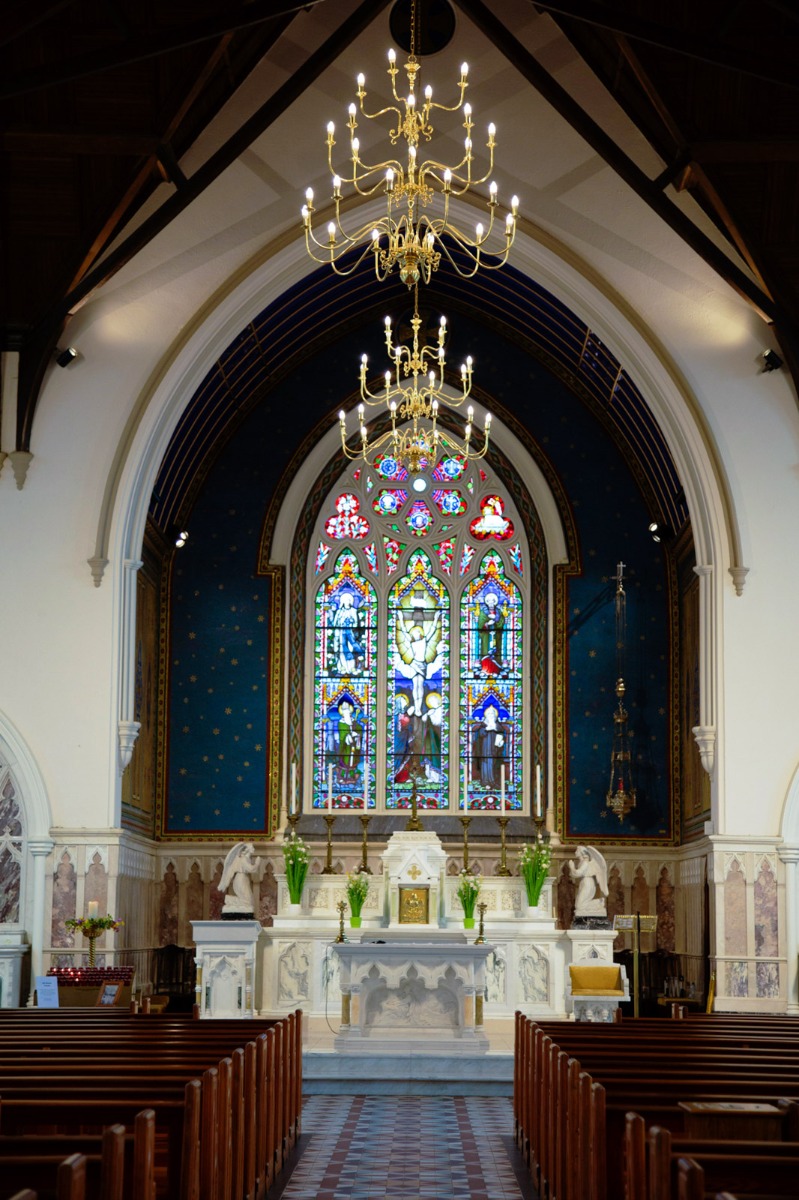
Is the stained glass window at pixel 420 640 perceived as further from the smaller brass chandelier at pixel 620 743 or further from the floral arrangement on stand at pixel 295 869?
the floral arrangement on stand at pixel 295 869

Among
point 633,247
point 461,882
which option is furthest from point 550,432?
point 461,882

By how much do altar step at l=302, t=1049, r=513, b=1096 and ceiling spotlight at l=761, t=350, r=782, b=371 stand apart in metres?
7.40

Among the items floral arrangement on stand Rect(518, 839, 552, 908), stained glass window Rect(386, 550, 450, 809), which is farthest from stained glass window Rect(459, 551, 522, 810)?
floral arrangement on stand Rect(518, 839, 552, 908)

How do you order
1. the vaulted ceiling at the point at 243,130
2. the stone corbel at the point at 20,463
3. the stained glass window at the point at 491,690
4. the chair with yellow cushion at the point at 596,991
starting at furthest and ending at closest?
the stained glass window at the point at 491,690, the stone corbel at the point at 20,463, the chair with yellow cushion at the point at 596,991, the vaulted ceiling at the point at 243,130

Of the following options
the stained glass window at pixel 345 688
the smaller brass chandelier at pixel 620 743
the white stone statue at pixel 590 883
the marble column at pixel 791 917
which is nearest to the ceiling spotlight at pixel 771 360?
the smaller brass chandelier at pixel 620 743

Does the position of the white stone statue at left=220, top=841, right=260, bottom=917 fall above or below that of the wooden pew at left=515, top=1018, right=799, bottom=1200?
above

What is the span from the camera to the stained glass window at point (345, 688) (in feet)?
67.4

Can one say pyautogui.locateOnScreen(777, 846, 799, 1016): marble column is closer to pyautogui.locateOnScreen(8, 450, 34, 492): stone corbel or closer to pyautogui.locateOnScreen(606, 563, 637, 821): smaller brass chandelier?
pyautogui.locateOnScreen(606, 563, 637, 821): smaller brass chandelier

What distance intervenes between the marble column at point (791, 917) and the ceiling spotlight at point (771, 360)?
494 centimetres

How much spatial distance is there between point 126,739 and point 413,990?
157 inches

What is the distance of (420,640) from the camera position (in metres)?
20.9

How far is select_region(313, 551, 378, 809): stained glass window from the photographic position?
67.4 ft

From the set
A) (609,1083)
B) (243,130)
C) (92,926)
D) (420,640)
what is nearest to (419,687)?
(420,640)

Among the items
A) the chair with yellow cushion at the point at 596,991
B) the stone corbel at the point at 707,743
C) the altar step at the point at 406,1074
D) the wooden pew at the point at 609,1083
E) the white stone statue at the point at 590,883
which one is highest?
the stone corbel at the point at 707,743
